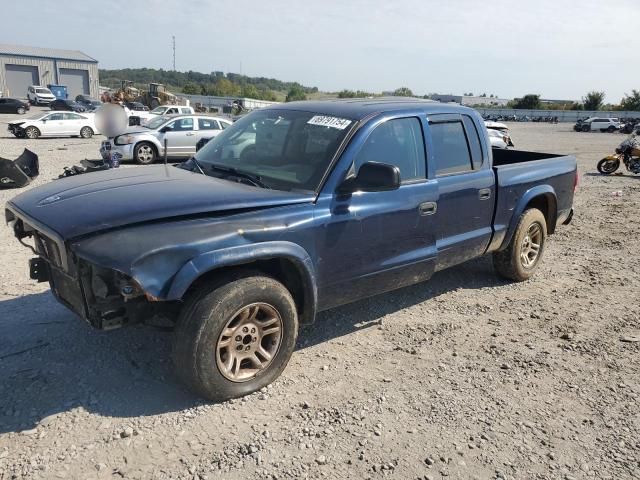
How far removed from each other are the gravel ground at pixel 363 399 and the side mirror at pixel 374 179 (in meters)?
1.34

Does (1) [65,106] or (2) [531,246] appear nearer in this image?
(2) [531,246]

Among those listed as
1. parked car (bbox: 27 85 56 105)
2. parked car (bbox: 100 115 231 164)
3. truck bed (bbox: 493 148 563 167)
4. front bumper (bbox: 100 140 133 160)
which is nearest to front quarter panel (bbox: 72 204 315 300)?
truck bed (bbox: 493 148 563 167)

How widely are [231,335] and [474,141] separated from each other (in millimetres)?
3058

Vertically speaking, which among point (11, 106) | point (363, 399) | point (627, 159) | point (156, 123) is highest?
point (11, 106)

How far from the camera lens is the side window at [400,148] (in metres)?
3.93

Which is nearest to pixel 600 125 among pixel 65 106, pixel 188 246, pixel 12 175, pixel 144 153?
pixel 144 153

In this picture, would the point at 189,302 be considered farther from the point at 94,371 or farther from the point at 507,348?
the point at 507,348

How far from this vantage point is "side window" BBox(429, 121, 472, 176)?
4492 millimetres

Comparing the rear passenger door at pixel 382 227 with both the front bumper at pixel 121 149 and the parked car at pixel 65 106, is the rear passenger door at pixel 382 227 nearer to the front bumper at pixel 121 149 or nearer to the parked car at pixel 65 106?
the front bumper at pixel 121 149

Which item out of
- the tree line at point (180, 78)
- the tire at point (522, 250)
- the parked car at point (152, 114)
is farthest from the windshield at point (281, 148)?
the tree line at point (180, 78)

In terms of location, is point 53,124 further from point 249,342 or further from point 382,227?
point 249,342

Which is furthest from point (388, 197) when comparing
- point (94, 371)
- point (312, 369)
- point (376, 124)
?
→ point (94, 371)

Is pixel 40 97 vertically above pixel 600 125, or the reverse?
pixel 40 97

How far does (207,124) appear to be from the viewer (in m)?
16.6
